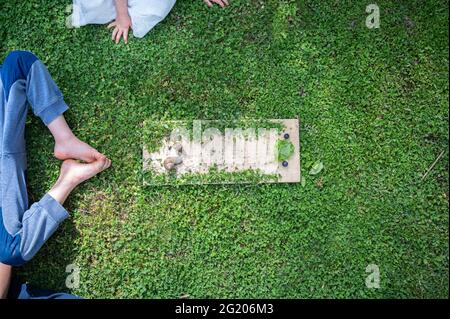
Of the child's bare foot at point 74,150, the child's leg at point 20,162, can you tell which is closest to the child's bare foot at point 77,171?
the child's bare foot at point 74,150

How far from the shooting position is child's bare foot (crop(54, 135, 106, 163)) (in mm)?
3783

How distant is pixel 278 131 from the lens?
12.9 ft

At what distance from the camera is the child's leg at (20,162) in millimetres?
3562

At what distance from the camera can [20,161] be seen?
374 centimetres

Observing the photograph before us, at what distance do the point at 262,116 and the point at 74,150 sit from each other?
1.60 metres

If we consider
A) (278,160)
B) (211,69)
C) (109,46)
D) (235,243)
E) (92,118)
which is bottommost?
(235,243)

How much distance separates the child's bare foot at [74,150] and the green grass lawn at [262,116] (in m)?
0.13

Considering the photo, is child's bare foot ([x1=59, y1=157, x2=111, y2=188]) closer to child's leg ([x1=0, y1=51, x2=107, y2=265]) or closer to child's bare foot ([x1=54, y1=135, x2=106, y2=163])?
child's bare foot ([x1=54, y1=135, x2=106, y2=163])

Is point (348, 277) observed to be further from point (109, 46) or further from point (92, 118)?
point (109, 46)

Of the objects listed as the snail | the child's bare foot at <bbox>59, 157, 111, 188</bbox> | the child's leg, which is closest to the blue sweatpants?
the child's leg

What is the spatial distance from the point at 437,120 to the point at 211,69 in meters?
2.04

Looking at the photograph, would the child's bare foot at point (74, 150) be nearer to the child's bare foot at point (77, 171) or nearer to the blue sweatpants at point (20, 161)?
the child's bare foot at point (77, 171)

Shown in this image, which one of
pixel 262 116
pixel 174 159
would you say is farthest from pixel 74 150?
pixel 262 116
